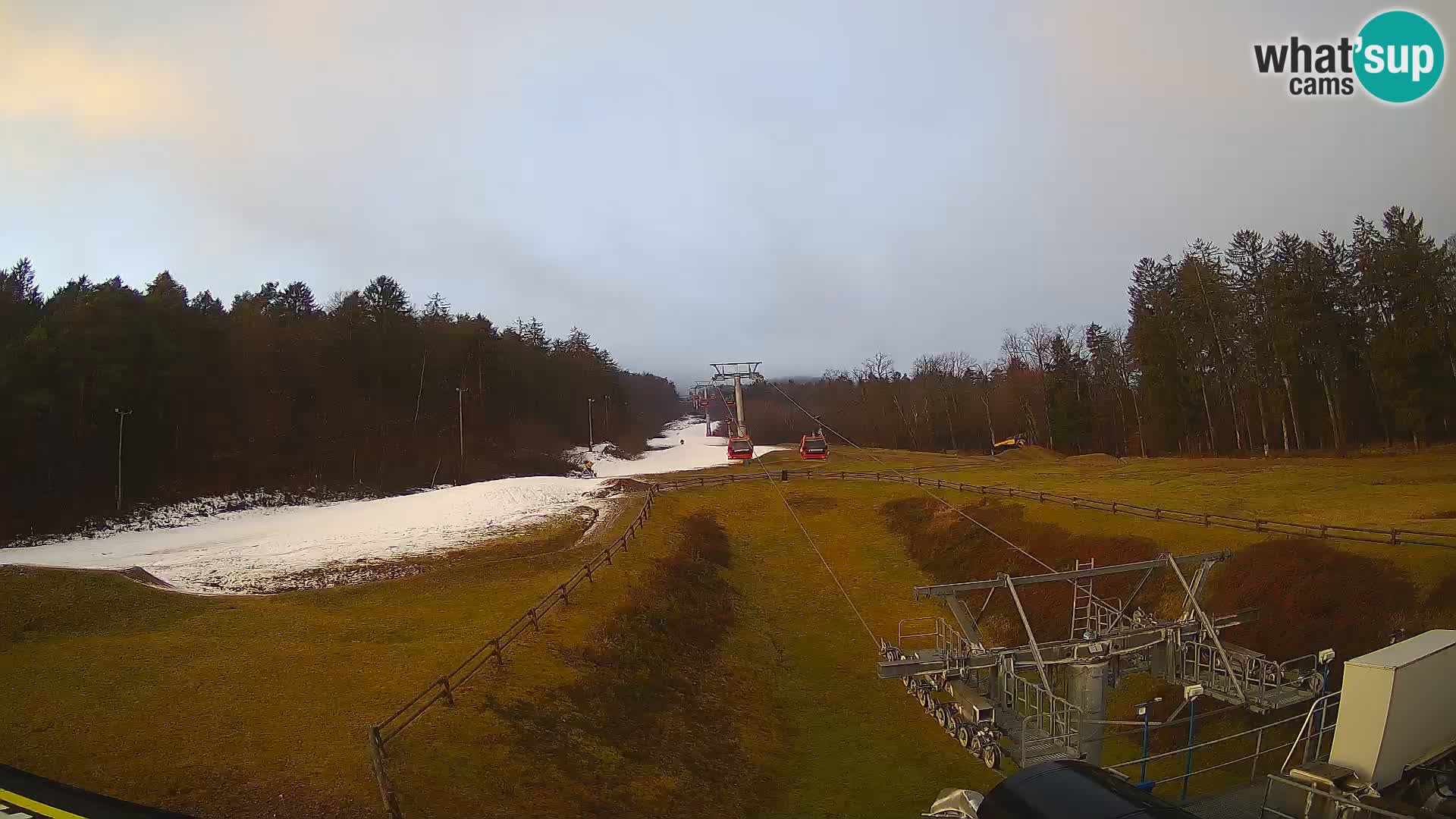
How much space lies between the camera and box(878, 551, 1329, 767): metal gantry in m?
14.3

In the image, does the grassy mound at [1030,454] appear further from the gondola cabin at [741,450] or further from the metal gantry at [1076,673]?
the metal gantry at [1076,673]

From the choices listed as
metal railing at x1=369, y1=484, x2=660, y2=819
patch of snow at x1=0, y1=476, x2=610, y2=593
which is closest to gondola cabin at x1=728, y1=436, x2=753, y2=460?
patch of snow at x1=0, y1=476, x2=610, y2=593

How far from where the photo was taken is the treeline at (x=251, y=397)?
1738 inches

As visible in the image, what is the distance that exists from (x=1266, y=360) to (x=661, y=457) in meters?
59.3

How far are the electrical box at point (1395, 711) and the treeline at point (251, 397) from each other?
59.5m

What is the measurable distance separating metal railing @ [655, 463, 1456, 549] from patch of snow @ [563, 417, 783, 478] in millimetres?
9955

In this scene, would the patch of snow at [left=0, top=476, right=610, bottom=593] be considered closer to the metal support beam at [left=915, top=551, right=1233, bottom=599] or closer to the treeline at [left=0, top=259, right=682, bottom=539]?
the treeline at [left=0, top=259, right=682, bottom=539]

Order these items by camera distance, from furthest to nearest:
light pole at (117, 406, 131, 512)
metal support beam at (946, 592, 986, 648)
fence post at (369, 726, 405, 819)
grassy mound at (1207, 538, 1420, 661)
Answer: light pole at (117, 406, 131, 512), grassy mound at (1207, 538, 1420, 661), metal support beam at (946, 592, 986, 648), fence post at (369, 726, 405, 819)

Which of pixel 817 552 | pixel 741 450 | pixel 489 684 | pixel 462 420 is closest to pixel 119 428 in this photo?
pixel 462 420

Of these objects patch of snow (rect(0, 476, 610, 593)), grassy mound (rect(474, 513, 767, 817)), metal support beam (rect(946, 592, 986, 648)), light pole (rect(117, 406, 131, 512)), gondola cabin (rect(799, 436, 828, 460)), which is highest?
light pole (rect(117, 406, 131, 512))

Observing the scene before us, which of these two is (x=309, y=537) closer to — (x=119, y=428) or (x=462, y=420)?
(x=119, y=428)

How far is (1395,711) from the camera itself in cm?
853

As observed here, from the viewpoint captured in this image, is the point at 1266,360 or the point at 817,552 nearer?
the point at 817,552

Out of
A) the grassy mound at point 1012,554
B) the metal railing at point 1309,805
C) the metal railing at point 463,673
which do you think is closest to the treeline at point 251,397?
the metal railing at point 463,673
